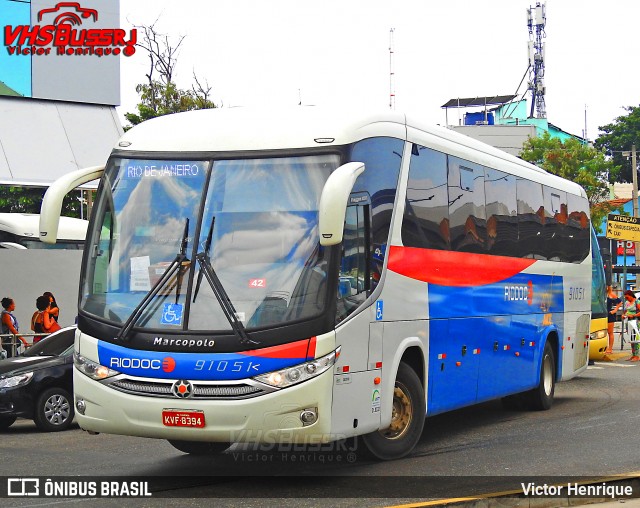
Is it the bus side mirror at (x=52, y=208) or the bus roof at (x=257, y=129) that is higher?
the bus roof at (x=257, y=129)

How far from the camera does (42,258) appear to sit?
24547 mm

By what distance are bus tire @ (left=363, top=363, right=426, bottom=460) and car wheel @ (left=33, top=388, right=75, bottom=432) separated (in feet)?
19.0

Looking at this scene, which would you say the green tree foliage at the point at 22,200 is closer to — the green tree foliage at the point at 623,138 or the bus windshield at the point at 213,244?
the bus windshield at the point at 213,244

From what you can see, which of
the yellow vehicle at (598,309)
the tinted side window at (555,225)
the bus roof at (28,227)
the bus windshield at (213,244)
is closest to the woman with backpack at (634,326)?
the yellow vehicle at (598,309)

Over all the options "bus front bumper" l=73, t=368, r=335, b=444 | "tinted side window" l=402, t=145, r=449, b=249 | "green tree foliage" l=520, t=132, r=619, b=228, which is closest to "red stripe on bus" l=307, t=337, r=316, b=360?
"bus front bumper" l=73, t=368, r=335, b=444

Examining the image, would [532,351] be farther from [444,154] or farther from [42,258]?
[42,258]

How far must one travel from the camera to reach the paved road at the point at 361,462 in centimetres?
902

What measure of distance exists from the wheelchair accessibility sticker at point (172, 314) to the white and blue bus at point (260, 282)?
18 millimetres

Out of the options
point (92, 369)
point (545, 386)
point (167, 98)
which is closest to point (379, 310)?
point (92, 369)

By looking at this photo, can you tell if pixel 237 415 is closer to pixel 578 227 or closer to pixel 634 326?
pixel 578 227

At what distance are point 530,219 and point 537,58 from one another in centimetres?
8238

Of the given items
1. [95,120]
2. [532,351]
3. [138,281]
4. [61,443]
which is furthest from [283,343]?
[95,120]

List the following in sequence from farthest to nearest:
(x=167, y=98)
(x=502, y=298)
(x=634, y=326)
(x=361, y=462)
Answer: (x=167, y=98) → (x=634, y=326) → (x=502, y=298) → (x=361, y=462)

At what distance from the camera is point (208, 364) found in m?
8.76
